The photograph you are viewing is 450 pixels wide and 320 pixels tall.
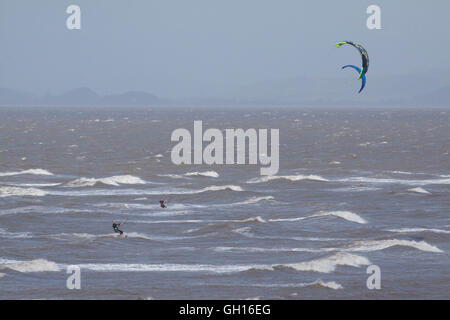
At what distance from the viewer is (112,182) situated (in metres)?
67.4

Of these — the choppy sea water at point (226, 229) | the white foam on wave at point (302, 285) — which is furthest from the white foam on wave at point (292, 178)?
the white foam on wave at point (302, 285)

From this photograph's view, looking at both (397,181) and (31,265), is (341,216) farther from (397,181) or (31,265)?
(31,265)

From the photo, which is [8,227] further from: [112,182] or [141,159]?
[141,159]

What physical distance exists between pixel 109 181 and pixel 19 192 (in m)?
8.48

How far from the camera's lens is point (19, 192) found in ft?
200

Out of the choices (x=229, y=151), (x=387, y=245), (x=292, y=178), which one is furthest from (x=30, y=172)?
(x=387, y=245)

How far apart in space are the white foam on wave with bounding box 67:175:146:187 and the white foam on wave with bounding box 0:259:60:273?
27616 millimetres

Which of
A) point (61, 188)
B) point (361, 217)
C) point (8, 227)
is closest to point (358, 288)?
point (361, 217)

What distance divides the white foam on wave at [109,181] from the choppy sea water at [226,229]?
0.15 m

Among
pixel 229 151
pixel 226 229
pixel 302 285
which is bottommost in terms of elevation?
pixel 302 285

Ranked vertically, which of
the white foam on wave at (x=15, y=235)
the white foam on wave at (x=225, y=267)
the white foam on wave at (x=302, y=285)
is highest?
the white foam on wave at (x=15, y=235)

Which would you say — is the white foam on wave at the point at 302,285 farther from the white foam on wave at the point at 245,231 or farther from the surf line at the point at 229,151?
the surf line at the point at 229,151

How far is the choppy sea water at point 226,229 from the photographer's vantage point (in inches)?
1357
